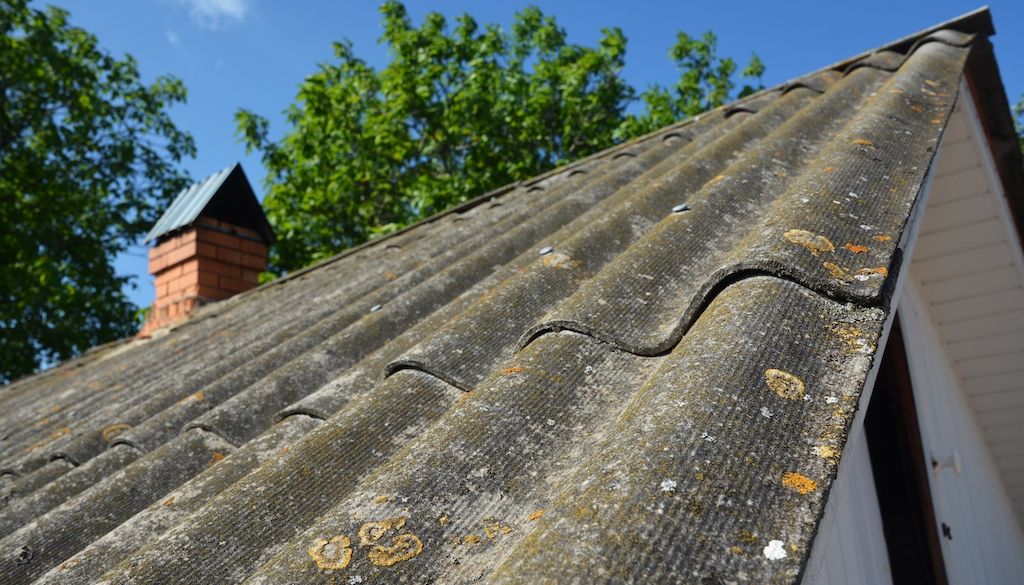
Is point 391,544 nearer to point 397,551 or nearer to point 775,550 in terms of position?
point 397,551

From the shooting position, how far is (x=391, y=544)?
125 cm

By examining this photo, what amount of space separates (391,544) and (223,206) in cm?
809

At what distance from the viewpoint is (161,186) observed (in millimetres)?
23859

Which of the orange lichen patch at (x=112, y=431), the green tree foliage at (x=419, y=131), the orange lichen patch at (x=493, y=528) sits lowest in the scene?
the orange lichen patch at (x=493, y=528)

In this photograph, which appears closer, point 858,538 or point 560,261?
point 560,261

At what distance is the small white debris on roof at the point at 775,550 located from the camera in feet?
3.32

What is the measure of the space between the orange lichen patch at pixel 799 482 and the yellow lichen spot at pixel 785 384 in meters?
0.20

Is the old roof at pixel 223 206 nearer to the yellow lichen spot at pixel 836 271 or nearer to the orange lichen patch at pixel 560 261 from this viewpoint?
the orange lichen patch at pixel 560 261

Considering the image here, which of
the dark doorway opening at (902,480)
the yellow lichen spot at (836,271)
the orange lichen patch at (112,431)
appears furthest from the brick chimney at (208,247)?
the yellow lichen spot at (836,271)

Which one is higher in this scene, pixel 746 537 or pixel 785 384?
pixel 785 384

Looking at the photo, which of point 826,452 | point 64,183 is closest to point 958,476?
point 826,452

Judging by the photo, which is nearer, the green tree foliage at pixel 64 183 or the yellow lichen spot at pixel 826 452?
the yellow lichen spot at pixel 826 452

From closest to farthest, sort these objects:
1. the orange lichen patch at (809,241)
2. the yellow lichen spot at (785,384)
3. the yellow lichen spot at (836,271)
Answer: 1. the yellow lichen spot at (785,384)
2. the yellow lichen spot at (836,271)
3. the orange lichen patch at (809,241)

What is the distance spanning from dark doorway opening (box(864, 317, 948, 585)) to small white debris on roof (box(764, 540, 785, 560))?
2.55 m
